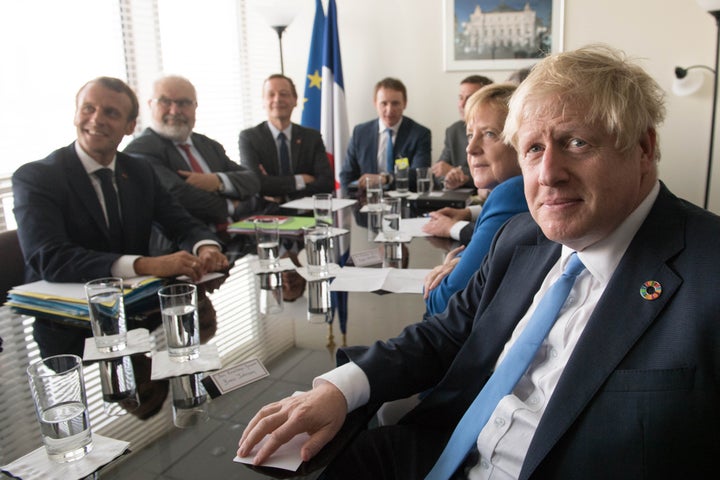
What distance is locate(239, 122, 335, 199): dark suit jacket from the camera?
13.8ft

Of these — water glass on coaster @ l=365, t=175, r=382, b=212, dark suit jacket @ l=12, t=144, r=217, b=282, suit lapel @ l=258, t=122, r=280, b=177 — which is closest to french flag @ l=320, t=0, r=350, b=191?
suit lapel @ l=258, t=122, r=280, b=177

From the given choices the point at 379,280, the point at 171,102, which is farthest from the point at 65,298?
the point at 171,102

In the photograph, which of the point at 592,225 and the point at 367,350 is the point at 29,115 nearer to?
the point at 367,350

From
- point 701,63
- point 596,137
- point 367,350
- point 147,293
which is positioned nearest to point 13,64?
point 147,293

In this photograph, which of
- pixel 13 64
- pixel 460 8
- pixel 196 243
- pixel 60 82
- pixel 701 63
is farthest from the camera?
pixel 460 8

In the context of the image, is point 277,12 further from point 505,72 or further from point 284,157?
point 505,72

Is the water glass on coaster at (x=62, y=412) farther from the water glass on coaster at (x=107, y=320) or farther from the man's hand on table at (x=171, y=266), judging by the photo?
the man's hand on table at (x=171, y=266)

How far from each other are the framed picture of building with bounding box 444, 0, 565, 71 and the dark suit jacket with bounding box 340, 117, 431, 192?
2.99ft

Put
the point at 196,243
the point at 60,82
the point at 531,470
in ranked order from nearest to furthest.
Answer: the point at 531,470, the point at 196,243, the point at 60,82

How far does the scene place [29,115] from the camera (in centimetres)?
376

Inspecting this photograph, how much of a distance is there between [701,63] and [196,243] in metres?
4.50

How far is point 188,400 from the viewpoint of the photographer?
113 centimetres

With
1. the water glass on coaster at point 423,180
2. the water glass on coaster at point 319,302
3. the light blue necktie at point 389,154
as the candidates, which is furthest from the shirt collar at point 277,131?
the water glass on coaster at point 319,302

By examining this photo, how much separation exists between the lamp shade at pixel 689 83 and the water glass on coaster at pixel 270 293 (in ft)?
14.1
